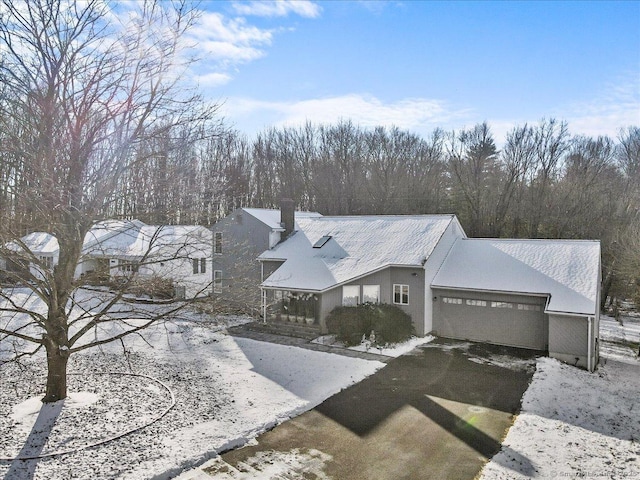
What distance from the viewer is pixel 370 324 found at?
55.7ft

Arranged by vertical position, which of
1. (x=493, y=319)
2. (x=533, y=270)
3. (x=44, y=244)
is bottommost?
(x=493, y=319)

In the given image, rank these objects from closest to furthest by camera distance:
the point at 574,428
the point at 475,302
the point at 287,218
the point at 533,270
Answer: the point at 574,428
the point at 533,270
the point at 475,302
the point at 287,218

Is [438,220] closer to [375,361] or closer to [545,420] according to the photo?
[375,361]

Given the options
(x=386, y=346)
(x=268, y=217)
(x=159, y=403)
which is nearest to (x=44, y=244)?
(x=268, y=217)

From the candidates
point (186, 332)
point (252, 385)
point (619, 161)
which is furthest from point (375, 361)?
point (619, 161)

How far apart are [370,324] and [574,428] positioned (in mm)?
8242

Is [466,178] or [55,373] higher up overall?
[466,178]

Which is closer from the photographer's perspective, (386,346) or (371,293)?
(386,346)

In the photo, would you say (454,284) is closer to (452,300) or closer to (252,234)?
(452,300)

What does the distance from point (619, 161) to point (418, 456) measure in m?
40.3

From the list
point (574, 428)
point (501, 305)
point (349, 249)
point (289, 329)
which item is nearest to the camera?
point (574, 428)

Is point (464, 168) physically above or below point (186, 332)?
above

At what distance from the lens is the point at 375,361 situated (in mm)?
14406

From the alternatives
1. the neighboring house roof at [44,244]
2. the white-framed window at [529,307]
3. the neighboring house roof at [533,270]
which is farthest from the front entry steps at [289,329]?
the neighboring house roof at [44,244]
